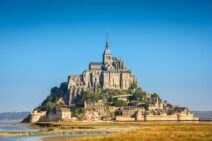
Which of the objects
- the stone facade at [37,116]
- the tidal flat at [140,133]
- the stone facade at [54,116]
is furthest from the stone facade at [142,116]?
the tidal flat at [140,133]

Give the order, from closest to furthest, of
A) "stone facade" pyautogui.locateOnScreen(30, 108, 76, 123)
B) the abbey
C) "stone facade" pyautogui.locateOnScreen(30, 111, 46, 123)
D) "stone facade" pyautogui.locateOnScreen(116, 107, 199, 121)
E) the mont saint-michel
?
"stone facade" pyautogui.locateOnScreen(116, 107, 199, 121) < "stone facade" pyautogui.locateOnScreen(30, 108, 76, 123) < the mont saint-michel < "stone facade" pyautogui.locateOnScreen(30, 111, 46, 123) < the abbey

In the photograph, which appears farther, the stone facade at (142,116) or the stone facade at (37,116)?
the stone facade at (37,116)

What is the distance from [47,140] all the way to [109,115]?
247ft

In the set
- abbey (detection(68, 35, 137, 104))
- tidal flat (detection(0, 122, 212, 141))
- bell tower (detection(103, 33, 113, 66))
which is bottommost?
tidal flat (detection(0, 122, 212, 141))

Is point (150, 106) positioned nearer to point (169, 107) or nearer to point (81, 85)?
point (169, 107)

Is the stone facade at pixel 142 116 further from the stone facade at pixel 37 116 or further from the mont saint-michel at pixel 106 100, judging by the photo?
the stone facade at pixel 37 116

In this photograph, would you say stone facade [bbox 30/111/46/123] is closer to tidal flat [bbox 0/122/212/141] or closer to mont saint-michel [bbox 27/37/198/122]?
mont saint-michel [bbox 27/37/198/122]

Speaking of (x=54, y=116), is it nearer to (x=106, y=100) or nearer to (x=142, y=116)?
(x=106, y=100)

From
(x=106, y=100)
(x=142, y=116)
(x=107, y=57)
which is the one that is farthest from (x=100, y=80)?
(x=142, y=116)

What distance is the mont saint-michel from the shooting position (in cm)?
12862

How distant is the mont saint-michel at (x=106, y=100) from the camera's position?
128625 mm

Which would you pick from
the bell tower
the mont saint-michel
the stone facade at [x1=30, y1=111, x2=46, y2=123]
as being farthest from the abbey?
Result: the stone facade at [x1=30, y1=111, x2=46, y2=123]

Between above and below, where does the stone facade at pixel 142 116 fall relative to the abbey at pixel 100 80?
below

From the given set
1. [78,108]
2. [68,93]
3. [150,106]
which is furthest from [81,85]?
[150,106]
